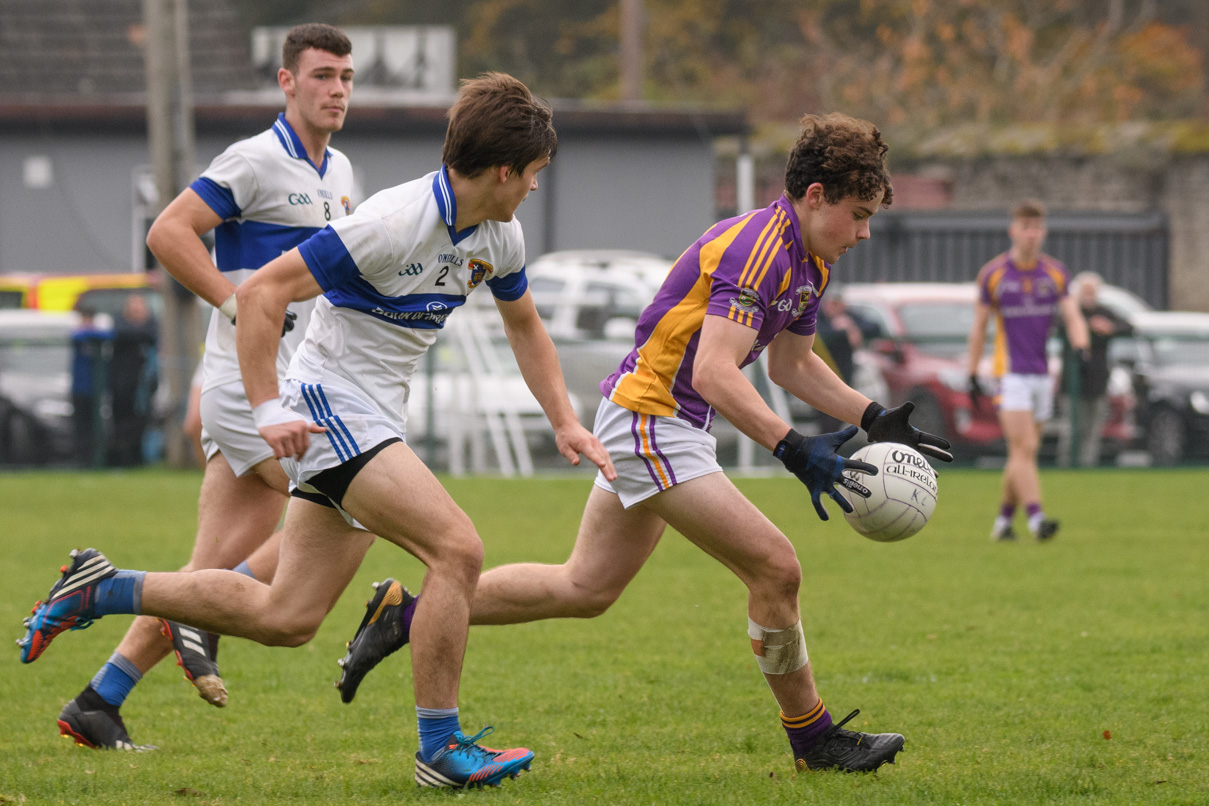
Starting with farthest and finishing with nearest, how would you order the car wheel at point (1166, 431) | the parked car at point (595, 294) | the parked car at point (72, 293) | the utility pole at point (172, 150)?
the parked car at point (72, 293) → the utility pole at point (172, 150) → the car wheel at point (1166, 431) → the parked car at point (595, 294)

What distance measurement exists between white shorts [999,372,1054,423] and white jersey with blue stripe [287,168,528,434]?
7.19m

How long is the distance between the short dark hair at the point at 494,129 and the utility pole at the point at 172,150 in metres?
13.8

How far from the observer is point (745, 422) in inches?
187

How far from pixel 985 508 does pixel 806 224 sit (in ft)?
30.7

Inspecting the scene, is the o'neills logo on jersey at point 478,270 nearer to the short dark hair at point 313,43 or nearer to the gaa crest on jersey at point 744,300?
the gaa crest on jersey at point 744,300

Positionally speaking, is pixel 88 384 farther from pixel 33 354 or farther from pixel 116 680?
pixel 116 680

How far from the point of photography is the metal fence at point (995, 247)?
26656 millimetres

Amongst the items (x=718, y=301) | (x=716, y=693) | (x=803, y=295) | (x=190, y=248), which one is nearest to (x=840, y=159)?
(x=803, y=295)

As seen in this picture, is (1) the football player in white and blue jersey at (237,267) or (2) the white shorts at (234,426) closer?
(1) the football player in white and blue jersey at (237,267)

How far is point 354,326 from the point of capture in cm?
486

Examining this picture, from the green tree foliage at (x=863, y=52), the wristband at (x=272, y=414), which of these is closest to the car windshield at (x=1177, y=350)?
the wristband at (x=272, y=414)

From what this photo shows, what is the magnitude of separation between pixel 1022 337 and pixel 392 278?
25.5 feet

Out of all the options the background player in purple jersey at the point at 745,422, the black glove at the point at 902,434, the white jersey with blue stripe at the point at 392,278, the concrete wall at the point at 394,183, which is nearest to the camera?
the white jersey with blue stripe at the point at 392,278

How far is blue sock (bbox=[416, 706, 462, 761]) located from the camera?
4.70 meters
